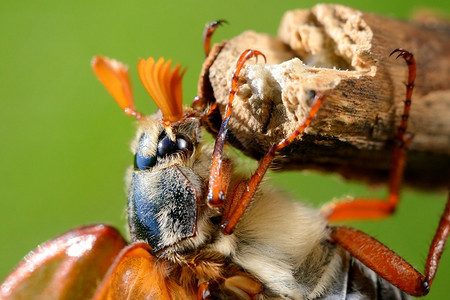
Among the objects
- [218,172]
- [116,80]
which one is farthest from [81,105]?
[218,172]

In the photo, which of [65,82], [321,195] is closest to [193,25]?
[65,82]

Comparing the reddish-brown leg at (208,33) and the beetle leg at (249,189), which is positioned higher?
the reddish-brown leg at (208,33)

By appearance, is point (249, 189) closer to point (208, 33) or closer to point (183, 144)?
point (183, 144)

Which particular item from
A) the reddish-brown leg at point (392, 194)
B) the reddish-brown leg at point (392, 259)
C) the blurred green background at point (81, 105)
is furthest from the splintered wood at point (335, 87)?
the blurred green background at point (81, 105)

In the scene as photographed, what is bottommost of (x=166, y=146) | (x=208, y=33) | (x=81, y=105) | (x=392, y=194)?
(x=81, y=105)

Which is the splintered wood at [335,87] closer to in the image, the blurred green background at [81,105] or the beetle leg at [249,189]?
the beetle leg at [249,189]

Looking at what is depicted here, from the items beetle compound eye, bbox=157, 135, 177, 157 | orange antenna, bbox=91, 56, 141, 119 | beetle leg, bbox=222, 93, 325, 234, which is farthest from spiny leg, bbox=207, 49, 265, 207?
orange antenna, bbox=91, 56, 141, 119

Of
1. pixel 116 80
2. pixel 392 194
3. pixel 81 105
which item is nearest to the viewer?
pixel 116 80
